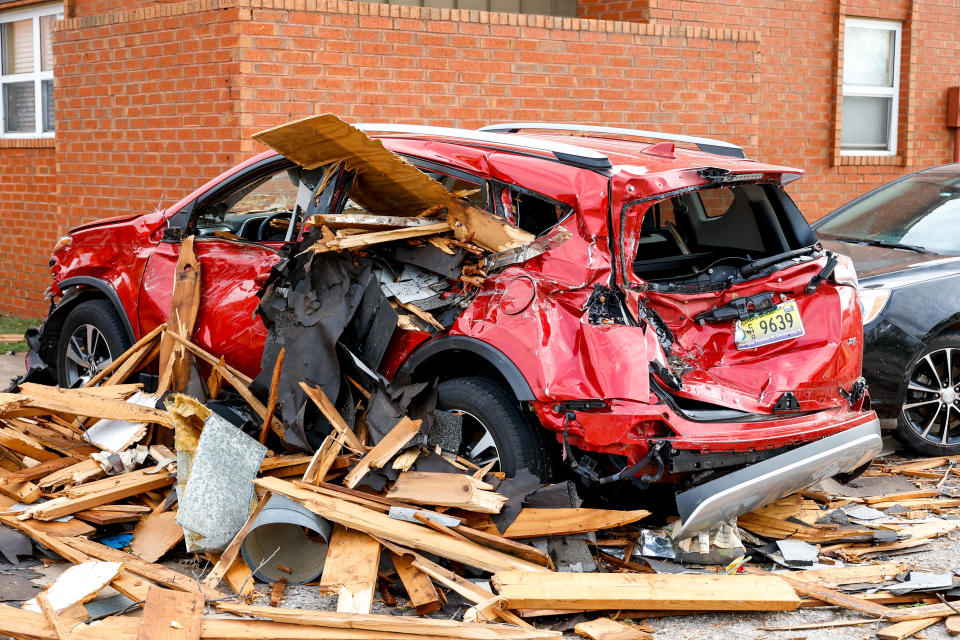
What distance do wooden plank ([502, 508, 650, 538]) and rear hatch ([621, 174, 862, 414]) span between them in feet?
1.94

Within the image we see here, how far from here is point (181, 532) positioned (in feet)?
16.1

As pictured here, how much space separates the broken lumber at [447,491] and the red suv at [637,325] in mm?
185

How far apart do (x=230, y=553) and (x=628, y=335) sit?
199 cm

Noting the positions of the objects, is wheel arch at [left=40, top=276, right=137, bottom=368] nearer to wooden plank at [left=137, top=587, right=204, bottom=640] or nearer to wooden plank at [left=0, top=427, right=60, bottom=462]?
wooden plank at [left=0, top=427, right=60, bottom=462]

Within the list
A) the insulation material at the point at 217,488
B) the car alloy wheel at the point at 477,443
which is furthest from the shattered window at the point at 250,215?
the car alloy wheel at the point at 477,443

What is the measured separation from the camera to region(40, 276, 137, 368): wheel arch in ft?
21.4

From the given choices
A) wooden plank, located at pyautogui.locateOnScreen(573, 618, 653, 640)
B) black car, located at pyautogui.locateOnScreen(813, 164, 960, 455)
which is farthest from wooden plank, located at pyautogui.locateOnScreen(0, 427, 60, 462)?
black car, located at pyautogui.locateOnScreen(813, 164, 960, 455)

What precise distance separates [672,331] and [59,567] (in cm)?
303

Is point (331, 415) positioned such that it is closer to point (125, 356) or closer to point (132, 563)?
point (132, 563)

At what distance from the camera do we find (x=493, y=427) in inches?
189

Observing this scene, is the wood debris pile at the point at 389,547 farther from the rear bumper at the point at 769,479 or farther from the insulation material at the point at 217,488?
the rear bumper at the point at 769,479

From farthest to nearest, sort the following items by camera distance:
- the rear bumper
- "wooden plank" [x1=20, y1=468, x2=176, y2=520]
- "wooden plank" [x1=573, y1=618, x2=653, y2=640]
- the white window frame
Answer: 1. the white window frame
2. "wooden plank" [x1=20, y1=468, x2=176, y2=520]
3. the rear bumper
4. "wooden plank" [x1=573, y1=618, x2=653, y2=640]

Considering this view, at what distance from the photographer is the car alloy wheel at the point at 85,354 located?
264 inches

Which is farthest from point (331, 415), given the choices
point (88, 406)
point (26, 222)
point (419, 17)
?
point (26, 222)
